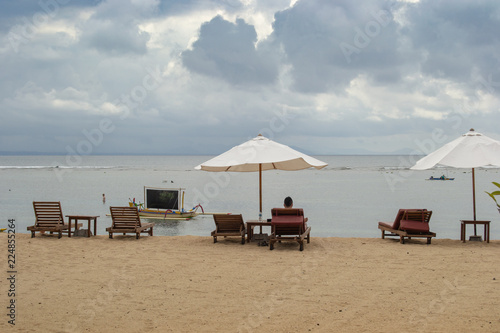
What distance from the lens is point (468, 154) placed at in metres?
9.74

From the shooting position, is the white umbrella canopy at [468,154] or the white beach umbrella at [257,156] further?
the white umbrella canopy at [468,154]

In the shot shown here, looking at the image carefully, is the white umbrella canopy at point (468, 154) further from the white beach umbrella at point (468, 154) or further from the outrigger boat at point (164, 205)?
the outrigger boat at point (164, 205)

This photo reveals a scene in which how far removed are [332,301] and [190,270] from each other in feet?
8.68

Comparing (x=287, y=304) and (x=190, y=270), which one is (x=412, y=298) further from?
(x=190, y=270)

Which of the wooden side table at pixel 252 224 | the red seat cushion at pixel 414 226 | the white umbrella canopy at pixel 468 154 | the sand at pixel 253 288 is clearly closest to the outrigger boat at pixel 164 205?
the wooden side table at pixel 252 224

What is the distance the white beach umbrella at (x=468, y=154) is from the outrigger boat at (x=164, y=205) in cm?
1963

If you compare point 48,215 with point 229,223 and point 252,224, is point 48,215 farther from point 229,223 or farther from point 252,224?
point 252,224

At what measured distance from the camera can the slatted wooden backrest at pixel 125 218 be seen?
10570mm

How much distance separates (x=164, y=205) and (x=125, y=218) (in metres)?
18.1

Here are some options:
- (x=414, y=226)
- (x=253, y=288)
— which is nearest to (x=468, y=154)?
(x=414, y=226)

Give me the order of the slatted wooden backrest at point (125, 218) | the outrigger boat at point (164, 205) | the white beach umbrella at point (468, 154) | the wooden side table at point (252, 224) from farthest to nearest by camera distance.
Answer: the outrigger boat at point (164, 205) → the slatted wooden backrest at point (125, 218) → the wooden side table at point (252, 224) → the white beach umbrella at point (468, 154)

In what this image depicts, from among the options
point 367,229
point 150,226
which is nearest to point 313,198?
point 367,229

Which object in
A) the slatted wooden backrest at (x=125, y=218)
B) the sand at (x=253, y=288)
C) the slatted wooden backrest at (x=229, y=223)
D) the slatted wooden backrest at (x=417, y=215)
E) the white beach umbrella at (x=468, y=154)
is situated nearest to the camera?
the sand at (x=253, y=288)

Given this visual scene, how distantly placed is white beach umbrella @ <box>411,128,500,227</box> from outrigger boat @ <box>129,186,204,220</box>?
1963cm
